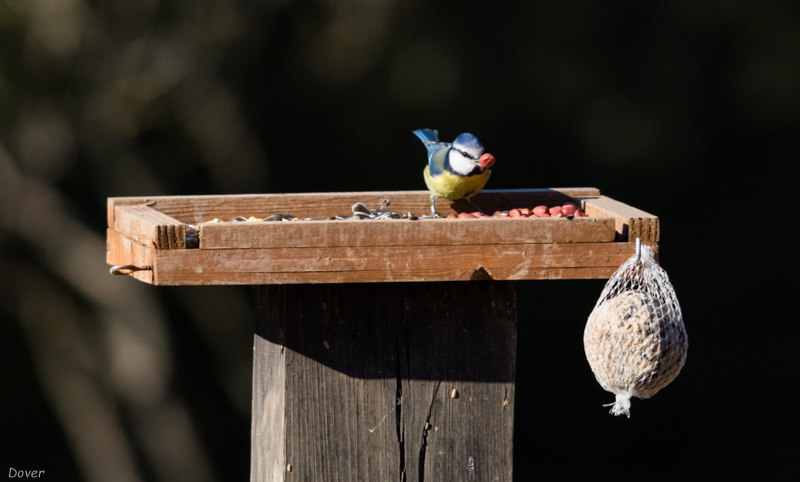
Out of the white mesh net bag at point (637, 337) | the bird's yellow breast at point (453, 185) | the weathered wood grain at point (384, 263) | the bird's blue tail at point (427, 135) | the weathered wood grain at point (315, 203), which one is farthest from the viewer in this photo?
the bird's blue tail at point (427, 135)

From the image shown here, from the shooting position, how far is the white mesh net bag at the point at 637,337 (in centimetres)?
174

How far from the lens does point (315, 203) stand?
7.30 feet

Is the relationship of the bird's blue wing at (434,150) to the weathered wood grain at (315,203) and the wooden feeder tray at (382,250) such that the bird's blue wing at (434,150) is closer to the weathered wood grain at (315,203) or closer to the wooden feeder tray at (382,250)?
the weathered wood grain at (315,203)

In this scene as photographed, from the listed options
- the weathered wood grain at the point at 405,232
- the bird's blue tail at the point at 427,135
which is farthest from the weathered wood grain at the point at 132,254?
the bird's blue tail at the point at 427,135

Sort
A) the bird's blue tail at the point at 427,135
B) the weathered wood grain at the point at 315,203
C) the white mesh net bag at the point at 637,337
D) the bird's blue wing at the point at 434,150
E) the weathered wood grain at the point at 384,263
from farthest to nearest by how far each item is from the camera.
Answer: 1. the bird's blue tail at the point at 427,135
2. the bird's blue wing at the point at 434,150
3. the weathered wood grain at the point at 315,203
4. the white mesh net bag at the point at 637,337
5. the weathered wood grain at the point at 384,263

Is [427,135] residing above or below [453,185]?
above

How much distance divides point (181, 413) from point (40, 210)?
1021 mm

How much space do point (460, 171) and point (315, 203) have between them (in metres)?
0.31

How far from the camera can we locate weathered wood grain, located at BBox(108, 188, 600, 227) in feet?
6.91

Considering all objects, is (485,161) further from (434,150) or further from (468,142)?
(434,150)

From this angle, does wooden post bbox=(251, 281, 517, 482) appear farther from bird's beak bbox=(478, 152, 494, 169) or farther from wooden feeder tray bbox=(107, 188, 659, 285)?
bird's beak bbox=(478, 152, 494, 169)

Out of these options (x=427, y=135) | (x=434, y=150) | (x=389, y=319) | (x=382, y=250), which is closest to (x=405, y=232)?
(x=382, y=250)

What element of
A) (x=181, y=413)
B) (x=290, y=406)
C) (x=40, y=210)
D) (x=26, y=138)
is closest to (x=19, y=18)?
(x=26, y=138)

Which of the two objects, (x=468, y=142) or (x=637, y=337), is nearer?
(x=637, y=337)
